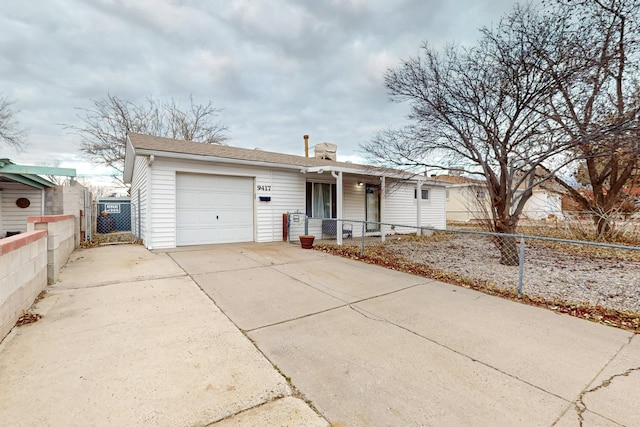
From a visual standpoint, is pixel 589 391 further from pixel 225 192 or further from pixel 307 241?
pixel 225 192

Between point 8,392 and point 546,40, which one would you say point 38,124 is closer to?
point 8,392

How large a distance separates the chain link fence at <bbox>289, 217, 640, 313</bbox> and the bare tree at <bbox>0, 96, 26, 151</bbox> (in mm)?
18413

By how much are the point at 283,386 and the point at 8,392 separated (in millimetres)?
1846

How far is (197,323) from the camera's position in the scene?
3.07 m

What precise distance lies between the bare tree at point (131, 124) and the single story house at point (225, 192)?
350 inches

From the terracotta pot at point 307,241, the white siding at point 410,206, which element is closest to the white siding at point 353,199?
the white siding at point 410,206

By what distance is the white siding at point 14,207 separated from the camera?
33.0 ft

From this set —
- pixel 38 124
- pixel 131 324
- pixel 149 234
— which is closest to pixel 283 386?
pixel 131 324

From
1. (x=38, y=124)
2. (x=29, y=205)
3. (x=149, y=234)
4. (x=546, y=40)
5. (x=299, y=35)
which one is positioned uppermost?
(x=299, y=35)

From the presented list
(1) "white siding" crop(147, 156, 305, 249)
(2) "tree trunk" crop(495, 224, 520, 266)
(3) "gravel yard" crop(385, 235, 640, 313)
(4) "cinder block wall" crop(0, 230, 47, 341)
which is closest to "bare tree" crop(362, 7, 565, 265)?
(2) "tree trunk" crop(495, 224, 520, 266)

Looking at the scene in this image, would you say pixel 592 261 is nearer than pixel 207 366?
No

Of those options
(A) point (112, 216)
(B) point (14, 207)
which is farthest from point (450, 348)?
(A) point (112, 216)

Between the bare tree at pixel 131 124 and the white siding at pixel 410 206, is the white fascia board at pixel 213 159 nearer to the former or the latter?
the white siding at pixel 410 206

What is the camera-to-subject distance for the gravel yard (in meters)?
4.42
